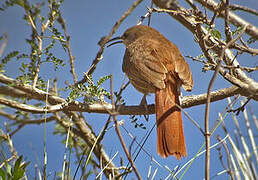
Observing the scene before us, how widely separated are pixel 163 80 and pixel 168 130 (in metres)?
0.58

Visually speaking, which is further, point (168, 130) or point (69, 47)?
point (69, 47)

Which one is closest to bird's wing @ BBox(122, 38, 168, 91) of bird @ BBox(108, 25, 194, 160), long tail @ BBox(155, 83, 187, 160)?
bird @ BBox(108, 25, 194, 160)

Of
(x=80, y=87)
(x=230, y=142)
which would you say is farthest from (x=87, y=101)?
(x=230, y=142)

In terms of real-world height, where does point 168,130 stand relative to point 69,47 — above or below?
below

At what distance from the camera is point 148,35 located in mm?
4129

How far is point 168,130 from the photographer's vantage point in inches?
97.4

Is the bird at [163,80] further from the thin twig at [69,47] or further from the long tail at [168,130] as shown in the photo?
the thin twig at [69,47]

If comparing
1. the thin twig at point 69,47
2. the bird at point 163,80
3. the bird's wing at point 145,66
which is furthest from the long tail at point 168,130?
the thin twig at point 69,47

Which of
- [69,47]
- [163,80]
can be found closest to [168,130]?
[163,80]

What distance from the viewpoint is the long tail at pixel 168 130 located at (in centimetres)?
240

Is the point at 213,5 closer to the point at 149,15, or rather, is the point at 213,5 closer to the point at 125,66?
the point at 149,15

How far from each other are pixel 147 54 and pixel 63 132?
5.61 feet

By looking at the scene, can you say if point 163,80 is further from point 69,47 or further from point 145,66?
point 69,47

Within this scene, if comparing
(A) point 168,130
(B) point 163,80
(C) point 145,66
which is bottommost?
(A) point 168,130
